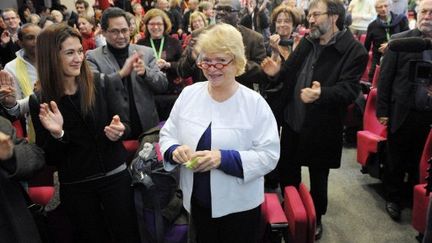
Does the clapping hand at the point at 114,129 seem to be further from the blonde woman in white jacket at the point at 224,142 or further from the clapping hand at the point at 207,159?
the clapping hand at the point at 207,159

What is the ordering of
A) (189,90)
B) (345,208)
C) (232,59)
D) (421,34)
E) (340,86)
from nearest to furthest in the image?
1. (232,59)
2. (189,90)
3. (340,86)
4. (421,34)
5. (345,208)

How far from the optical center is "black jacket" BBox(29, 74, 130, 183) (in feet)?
Result: 6.00

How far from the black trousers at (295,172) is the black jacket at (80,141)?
3.99ft

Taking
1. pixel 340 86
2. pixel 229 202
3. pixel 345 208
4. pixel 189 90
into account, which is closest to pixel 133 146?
pixel 189 90

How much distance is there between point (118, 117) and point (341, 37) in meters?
1.38

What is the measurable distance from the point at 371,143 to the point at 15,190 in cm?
264

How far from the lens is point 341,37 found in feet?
7.50

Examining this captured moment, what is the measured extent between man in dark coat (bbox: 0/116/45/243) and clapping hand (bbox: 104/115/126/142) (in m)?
0.33

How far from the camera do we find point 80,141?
6.10ft

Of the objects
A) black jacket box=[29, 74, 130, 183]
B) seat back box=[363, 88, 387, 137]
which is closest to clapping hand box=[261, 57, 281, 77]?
black jacket box=[29, 74, 130, 183]

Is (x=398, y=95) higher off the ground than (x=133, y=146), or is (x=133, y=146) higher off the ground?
(x=398, y=95)

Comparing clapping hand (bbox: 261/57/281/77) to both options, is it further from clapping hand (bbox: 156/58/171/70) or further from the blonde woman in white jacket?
clapping hand (bbox: 156/58/171/70)

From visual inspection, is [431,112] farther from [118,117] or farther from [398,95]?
[118,117]

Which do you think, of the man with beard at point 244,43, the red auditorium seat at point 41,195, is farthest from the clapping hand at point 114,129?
the man with beard at point 244,43
